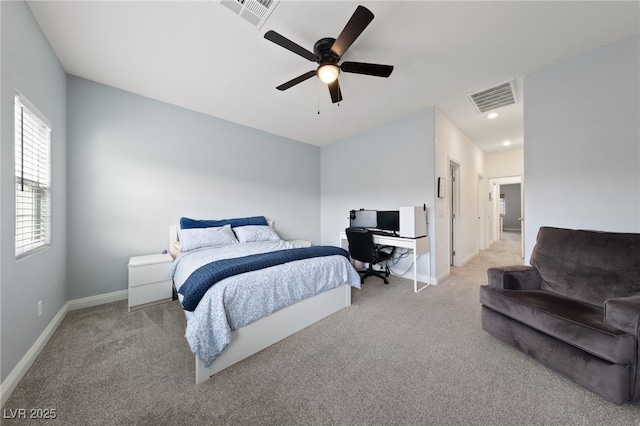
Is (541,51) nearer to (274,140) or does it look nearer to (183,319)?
(274,140)

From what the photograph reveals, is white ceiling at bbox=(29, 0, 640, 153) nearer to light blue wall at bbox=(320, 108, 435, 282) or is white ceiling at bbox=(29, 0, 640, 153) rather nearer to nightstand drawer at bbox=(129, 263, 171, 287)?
light blue wall at bbox=(320, 108, 435, 282)

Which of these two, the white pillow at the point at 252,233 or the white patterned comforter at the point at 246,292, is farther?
the white pillow at the point at 252,233

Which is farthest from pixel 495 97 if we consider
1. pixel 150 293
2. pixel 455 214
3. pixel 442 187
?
pixel 150 293

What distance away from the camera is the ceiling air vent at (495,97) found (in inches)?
107

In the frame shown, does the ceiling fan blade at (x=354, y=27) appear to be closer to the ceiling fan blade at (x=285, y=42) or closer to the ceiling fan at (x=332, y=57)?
the ceiling fan at (x=332, y=57)

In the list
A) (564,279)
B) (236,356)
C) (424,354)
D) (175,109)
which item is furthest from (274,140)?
(564,279)

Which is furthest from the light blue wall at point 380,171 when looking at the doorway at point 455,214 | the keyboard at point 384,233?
the doorway at point 455,214

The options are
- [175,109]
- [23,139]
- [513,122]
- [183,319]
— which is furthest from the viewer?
[513,122]

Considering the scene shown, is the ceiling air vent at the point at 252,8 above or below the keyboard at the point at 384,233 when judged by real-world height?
above

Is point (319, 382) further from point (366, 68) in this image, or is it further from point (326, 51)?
point (326, 51)

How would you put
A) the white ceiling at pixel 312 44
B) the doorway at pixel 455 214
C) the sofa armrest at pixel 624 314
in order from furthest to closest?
the doorway at pixel 455 214, the white ceiling at pixel 312 44, the sofa armrest at pixel 624 314

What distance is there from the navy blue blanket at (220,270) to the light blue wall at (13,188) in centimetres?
96

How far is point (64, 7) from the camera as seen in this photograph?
1655 millimetres

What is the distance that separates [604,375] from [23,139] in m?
4.16
